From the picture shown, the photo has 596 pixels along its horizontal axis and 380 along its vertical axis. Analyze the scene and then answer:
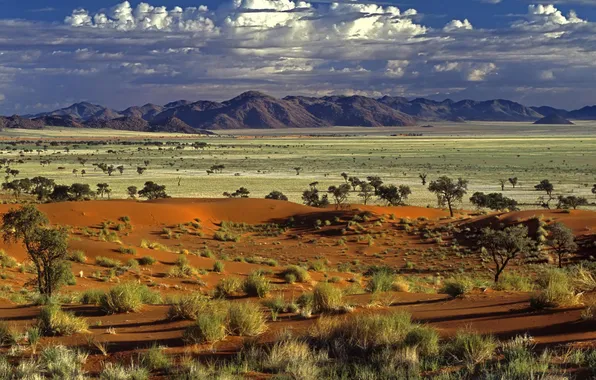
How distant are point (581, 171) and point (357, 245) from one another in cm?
7042

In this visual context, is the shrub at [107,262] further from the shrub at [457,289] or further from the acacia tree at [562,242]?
the acacia tree at [562,242]

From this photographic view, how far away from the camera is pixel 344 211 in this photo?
151ft

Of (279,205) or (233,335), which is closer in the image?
(233,335)

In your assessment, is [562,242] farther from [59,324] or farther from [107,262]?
[59,324]

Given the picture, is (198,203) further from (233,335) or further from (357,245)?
(233,335)

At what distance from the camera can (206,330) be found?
33.2ft

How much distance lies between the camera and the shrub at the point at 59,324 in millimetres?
10914

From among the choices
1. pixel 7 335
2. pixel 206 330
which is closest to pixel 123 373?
pixel 206 330

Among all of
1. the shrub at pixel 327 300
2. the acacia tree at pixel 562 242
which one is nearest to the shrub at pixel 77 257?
the shrub at pixel 327 300

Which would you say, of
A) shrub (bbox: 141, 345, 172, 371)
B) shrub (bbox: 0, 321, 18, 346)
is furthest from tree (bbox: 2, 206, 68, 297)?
shrub (bbox: 141, 345, 172, 371)

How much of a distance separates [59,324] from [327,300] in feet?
17.0

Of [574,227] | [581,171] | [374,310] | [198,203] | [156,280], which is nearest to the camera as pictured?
[374,310]

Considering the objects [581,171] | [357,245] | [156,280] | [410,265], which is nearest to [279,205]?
[357,245]

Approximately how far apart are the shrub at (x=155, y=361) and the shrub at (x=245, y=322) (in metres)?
1.73
